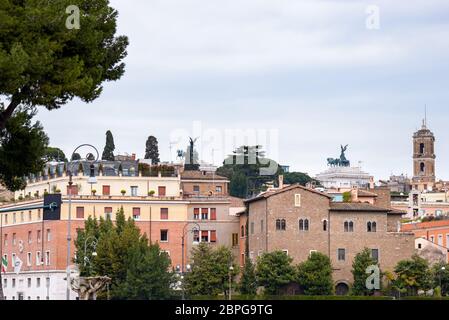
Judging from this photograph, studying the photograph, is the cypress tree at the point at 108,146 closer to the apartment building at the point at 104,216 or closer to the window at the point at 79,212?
the apartment building at the point at 104,216

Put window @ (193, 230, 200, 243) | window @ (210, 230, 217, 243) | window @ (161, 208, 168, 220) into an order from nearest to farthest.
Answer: window @ (161, 208, 168, 220) → window @ (193, 230, 200, 243) → window @ (210, 230, 217, 243)

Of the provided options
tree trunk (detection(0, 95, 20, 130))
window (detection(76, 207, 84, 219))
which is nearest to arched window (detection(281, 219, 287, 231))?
window (detection(76, 207, 84, 219))

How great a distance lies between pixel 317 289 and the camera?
100312 mm

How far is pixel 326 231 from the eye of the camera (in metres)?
107

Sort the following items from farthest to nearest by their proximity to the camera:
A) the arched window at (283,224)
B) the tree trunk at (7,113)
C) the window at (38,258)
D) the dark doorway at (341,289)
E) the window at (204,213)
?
the window at (204,213) < the window at (38,258) < the arched window at (283,224) < the dark doorway at (341,289) < the tree trunk at (7,113)

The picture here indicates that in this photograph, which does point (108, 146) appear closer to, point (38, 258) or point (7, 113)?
point (38, 258)

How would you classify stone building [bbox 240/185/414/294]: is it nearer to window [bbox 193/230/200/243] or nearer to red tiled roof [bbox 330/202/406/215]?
red tiled roof [bbox 330/202/406/215]

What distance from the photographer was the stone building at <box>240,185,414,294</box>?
105500mm

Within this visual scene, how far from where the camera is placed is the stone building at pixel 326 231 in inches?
4154

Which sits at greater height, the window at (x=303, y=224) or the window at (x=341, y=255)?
the window at (x=303, y=224)

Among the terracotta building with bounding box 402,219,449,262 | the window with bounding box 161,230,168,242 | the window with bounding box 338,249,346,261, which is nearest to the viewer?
the window with bounding box 338,249,346,261

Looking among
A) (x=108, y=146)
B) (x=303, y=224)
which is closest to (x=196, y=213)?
(x=303, y=224)

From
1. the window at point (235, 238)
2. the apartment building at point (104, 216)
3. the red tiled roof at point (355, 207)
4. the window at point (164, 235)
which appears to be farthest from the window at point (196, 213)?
the red tiled roof at point (355, 207)
